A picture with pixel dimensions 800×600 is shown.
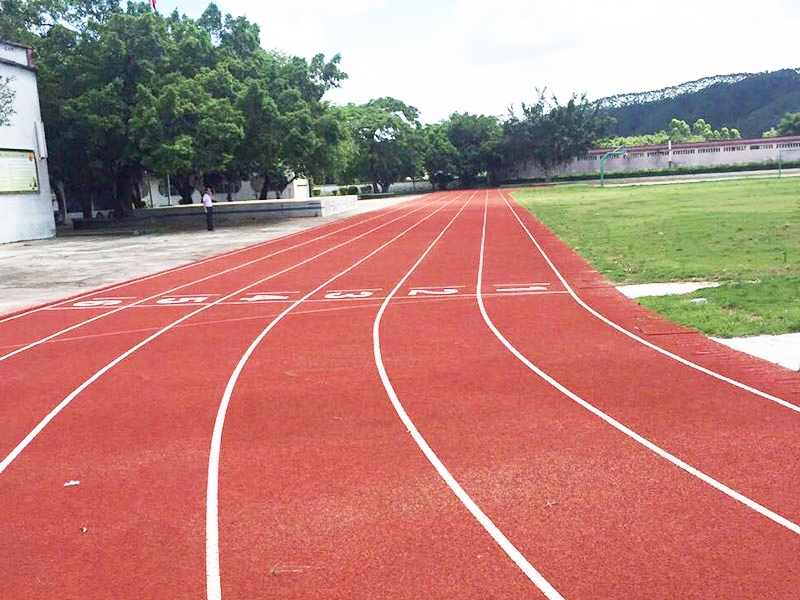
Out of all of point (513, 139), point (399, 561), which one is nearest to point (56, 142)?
point (399, 561)

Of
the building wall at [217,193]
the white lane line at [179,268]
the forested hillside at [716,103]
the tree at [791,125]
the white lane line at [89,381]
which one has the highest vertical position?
the forested hillside at [716,103]

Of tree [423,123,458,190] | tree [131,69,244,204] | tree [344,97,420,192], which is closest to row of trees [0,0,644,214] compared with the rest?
tree [131,69,244,204]

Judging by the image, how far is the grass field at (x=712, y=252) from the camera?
876 cm

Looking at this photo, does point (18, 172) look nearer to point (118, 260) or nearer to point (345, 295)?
point (118, 260)

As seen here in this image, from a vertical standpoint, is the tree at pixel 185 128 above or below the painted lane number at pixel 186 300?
above

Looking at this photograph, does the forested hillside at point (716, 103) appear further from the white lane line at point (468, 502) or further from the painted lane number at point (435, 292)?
the white lane line at point (468, 502)

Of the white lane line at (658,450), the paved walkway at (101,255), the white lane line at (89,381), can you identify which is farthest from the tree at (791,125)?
the white lane line at (658,450)

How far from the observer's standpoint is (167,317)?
34.2 feet

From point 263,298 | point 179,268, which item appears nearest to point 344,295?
point 263,298

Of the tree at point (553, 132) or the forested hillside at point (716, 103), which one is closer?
the tree at point (553, 132)

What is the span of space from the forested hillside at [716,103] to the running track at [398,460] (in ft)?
495

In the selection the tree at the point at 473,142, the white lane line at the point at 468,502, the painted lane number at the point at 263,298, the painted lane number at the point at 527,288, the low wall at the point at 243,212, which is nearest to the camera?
the white lane line at the point at 468,502

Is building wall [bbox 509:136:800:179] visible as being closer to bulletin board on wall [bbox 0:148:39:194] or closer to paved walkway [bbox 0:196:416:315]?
paved walkway [bbox 0:196:416:315]

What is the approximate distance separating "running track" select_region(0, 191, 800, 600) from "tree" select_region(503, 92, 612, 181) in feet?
216
